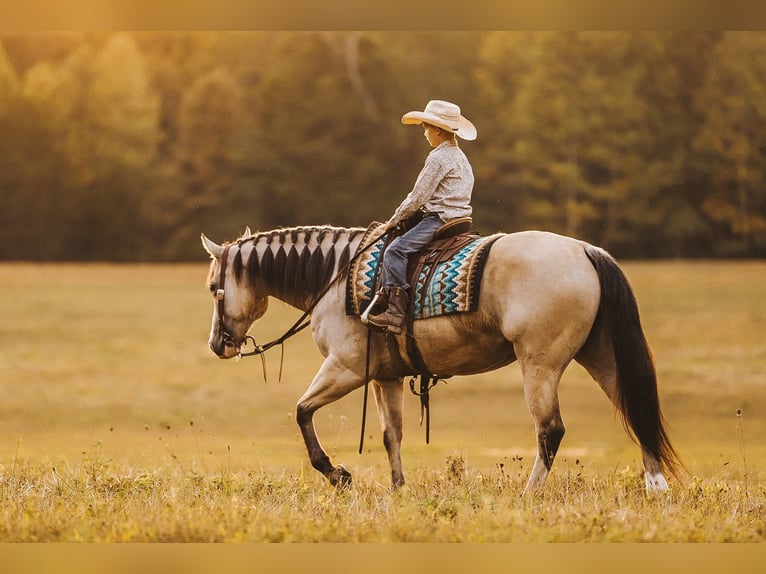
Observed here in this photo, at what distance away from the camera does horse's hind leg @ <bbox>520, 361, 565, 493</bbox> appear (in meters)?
6.69

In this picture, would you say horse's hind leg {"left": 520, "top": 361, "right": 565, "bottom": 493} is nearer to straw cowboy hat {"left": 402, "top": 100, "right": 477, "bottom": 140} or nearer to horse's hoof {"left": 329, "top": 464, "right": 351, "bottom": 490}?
horse's hoof {"left": 329, "top": 464, "right": 351, "bottom": 490}

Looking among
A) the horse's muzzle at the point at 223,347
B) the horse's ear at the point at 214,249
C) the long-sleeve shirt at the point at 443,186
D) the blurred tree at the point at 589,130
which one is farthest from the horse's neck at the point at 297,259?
the blurred tree at the point at 589,130

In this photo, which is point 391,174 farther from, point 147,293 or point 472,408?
point 472,408

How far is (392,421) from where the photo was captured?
7586mm

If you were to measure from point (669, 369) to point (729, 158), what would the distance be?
9967mm

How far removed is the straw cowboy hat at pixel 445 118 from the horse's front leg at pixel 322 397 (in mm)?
1729

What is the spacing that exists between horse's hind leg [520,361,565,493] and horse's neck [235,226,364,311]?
5.36 ft

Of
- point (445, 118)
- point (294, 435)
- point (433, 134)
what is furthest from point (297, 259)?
point (294, 435)

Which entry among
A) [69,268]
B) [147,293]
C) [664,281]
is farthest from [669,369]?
[69,268]

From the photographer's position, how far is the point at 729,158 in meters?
27.0

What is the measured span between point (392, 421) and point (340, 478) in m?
0.65

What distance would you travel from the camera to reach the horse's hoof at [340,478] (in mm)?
7105

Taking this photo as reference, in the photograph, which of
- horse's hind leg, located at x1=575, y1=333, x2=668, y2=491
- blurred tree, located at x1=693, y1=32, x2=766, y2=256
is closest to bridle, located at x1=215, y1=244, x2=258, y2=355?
horse's hind leg, located at x1=575, y1=333, x2=668, y2=491

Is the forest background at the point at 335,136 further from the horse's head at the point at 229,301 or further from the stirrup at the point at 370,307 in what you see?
the stirrup at the point at 370,307
